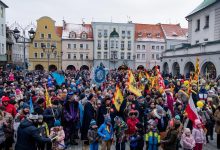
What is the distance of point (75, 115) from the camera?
9.70m

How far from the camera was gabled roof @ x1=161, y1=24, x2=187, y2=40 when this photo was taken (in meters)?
64.9

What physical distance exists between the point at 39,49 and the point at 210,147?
55105 mm

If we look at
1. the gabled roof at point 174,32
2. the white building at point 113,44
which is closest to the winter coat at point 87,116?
the white building at point 113,44

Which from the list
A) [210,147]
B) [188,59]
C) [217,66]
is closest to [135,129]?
[210,147]

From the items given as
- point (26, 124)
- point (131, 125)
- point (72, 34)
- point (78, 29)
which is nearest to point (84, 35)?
point (78, 29)

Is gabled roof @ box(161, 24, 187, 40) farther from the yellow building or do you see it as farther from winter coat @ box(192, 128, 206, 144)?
winter coat @ box(192, 128, 206, 144)

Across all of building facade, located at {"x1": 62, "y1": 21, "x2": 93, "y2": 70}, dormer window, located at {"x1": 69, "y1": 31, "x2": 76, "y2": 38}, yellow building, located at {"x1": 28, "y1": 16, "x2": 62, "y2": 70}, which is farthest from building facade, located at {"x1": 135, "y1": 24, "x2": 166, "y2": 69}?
yellow building, located at {"x1": 28, "y1": 16, "x2": 62, "y2": 70}

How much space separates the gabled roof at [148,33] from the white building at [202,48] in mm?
24805

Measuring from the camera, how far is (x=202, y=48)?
2827 cm

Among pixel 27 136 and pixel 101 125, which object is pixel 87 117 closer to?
pixel 101 125

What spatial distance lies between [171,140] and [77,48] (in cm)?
5586

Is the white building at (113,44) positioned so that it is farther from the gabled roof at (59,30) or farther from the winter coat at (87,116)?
the winter coat at (87,116)

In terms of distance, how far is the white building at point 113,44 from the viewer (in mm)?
61906

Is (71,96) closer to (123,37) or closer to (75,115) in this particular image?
(75,115)
